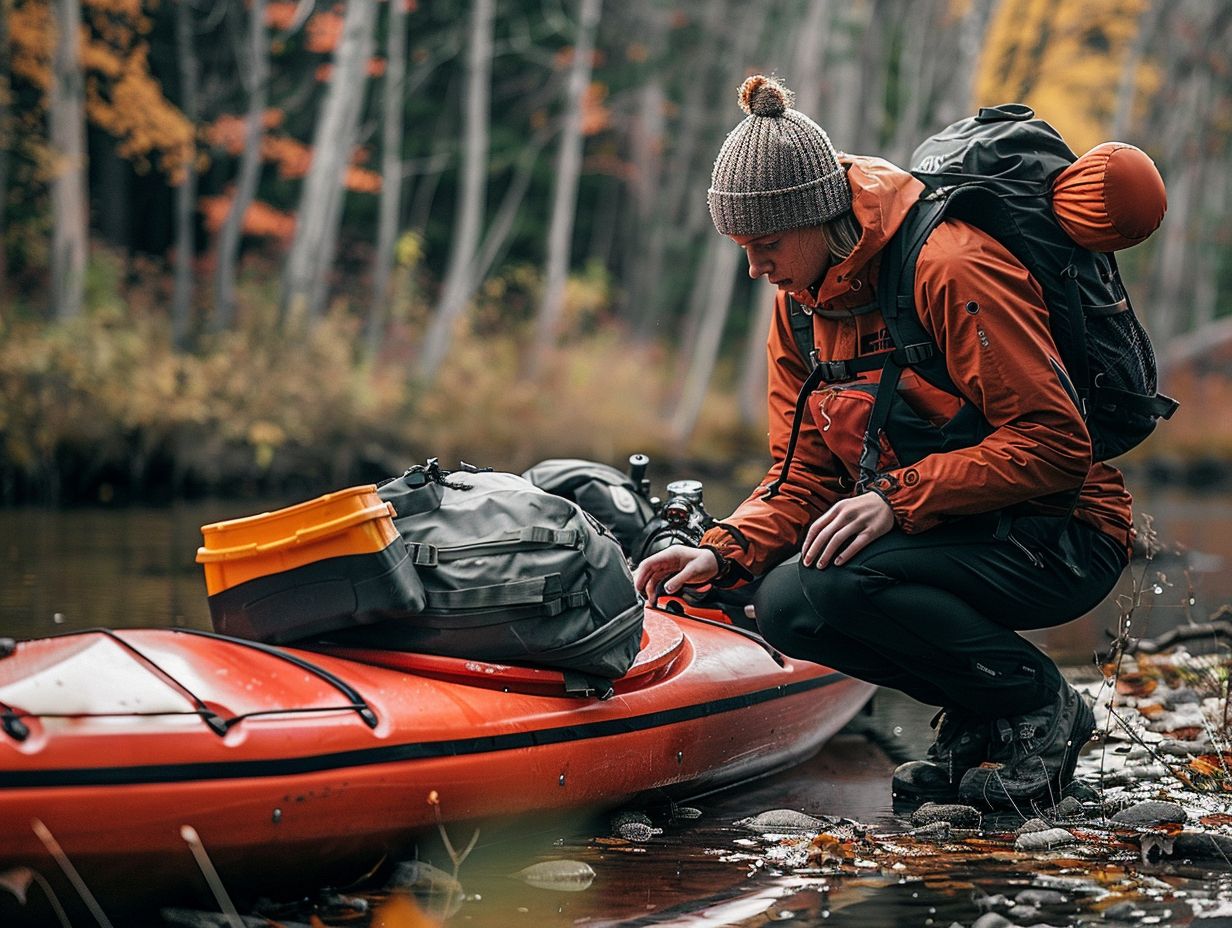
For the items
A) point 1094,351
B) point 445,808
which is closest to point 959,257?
point 1094,351

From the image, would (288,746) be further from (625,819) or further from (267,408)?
(267,408)

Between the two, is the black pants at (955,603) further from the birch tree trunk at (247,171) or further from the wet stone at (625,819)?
the birch tree trunk at (247,171)

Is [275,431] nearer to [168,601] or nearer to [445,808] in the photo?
[168,601]

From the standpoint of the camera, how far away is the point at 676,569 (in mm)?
3805

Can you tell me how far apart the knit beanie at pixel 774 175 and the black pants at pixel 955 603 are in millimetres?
747

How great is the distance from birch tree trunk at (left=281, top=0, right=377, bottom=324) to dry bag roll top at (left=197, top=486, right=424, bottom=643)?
39.4 feet

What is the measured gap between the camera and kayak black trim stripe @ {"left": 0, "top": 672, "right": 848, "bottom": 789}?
2.74m

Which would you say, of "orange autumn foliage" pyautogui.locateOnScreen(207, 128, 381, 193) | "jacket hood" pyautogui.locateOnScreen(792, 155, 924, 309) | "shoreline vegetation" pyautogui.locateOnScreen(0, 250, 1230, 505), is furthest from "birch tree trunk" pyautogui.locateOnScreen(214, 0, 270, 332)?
"jacket hood" pyautogui.locateOnScreen(792, 155, 924, 309)

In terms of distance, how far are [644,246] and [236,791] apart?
74.5ft

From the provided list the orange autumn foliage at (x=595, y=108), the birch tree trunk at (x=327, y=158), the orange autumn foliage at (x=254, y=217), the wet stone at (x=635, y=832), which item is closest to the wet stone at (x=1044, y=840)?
the wet stone at (x=635, y=832)

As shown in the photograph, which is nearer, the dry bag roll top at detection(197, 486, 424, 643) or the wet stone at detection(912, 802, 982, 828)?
the dry bag roll top at detection(197, 486, 424, 643)

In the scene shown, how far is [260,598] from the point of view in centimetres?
335

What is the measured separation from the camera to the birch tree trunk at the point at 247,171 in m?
15.9

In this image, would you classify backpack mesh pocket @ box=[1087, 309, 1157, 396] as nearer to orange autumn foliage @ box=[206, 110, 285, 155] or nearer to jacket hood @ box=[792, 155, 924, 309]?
jacket hood @ box=[792, 155, 924, 309]
